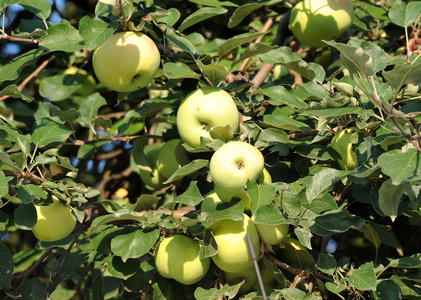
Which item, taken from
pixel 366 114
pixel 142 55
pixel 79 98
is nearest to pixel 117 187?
pixel 79 98

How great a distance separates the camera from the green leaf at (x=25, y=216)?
147 centimetres

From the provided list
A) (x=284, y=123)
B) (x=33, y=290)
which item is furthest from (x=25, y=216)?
(x=284, y=123)

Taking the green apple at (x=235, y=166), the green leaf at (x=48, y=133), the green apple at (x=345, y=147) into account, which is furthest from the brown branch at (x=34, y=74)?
the green apple at (x=345, y=147)

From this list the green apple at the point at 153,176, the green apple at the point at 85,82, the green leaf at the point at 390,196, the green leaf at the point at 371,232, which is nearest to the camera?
the green leaf at the point at 390,196

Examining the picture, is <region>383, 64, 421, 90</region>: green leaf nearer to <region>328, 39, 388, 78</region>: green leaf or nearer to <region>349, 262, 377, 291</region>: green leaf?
<region>328, 39, 388, 78</region>: green leaf

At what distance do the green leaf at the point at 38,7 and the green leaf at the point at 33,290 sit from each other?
748 millimetres

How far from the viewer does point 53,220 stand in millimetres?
1572

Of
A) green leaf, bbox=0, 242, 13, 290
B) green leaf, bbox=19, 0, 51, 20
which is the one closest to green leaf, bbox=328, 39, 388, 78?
green leaf, bbox=19, 0, 51, 20

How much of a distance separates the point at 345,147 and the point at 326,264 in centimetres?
30

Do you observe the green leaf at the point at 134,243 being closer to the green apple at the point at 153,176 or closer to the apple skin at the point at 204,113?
the apple skin at the point at 204,113

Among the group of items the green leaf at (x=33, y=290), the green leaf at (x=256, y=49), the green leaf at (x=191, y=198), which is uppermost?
the green leaf at (x=256, y=49)

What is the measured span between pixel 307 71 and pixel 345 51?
1.44 feet

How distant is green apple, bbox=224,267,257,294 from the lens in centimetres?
158

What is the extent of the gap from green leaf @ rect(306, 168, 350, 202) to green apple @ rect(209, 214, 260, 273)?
0.19 m
